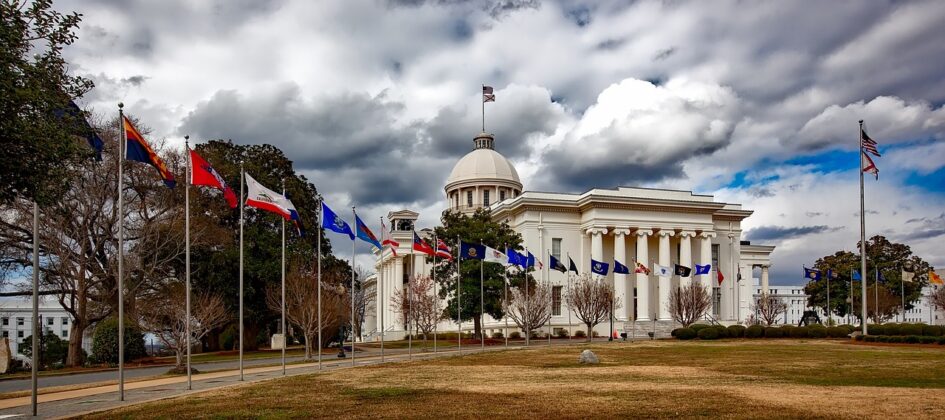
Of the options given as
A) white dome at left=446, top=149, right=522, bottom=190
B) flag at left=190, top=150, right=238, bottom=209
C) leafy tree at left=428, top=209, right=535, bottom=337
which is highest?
white dome at left=446, top=149, right=522, bottom=190

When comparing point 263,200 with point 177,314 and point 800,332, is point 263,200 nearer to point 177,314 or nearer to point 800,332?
point 177,314

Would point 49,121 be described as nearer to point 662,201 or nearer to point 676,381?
point 676,381

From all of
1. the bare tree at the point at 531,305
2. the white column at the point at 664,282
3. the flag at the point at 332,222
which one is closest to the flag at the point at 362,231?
the flag at the point at 332,222

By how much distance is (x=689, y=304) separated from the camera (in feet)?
229

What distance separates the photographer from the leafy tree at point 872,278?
320ft

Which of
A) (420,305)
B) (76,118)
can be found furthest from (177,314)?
(420,305)

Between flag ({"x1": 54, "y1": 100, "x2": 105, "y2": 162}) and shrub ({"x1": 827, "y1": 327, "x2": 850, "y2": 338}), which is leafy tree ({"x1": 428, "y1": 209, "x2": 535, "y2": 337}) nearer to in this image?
shrub ({"x1": 827, "y1": 327, "x2": 850, "y2": 338})

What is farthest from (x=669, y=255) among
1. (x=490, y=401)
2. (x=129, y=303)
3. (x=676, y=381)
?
(x=490, y=401)

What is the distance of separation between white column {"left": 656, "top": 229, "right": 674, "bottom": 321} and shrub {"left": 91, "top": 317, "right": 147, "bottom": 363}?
50.0m

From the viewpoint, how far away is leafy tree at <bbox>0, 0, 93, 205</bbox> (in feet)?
50.2

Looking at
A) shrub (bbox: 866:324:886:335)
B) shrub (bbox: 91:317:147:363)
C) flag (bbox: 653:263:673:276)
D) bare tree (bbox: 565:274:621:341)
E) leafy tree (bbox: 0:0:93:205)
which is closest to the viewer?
leafy tree (bbox: 0:0:93:205)

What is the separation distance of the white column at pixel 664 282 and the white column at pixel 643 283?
1.31m

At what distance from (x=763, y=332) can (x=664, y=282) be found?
19286 mm

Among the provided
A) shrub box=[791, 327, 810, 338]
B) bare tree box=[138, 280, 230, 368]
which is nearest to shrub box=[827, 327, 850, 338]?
shrub box=[791, 327, 810, 338]
